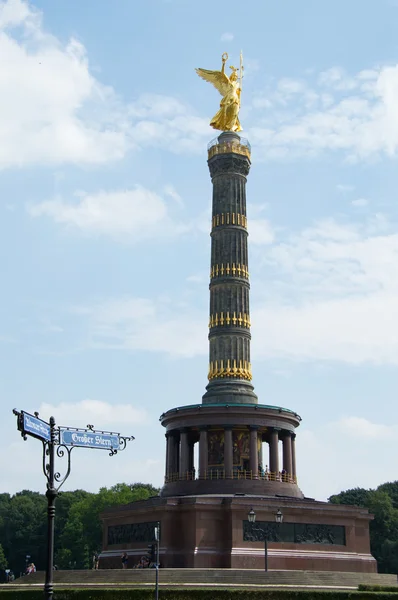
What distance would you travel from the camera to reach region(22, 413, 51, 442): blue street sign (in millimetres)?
16531

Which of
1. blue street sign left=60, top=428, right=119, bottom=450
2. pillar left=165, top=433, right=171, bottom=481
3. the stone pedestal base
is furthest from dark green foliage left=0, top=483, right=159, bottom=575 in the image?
blue street sign left=60, top=428, right=119, bottom=450

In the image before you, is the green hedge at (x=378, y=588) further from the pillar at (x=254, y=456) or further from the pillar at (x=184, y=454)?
the pillar at (x=184, y=454)

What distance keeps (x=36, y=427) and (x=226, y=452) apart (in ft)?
86.1

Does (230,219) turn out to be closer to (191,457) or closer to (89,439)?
(191,457)

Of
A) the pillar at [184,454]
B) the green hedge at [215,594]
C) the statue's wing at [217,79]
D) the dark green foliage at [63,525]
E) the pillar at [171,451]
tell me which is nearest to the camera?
the green hedge at [215,594]

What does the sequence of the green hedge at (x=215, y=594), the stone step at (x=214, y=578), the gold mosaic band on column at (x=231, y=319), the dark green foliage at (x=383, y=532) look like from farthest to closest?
1. the dark green foliage at (x=383, y=532)
2. the gold mosaic band on column at (x=231, y=319)
3. the stone step at (x=214, y=578)
4. the green hedge at (x=215, y=594)

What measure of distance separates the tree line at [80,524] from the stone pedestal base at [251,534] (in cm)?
2849

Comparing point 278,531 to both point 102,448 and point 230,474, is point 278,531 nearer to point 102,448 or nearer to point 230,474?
point 230,474

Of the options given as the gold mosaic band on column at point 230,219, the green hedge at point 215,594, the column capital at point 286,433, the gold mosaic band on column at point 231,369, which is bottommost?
the green hedge at point 215,594

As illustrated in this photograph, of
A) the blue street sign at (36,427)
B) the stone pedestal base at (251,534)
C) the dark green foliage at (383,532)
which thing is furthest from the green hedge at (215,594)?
the dark green foliage at (383,532)

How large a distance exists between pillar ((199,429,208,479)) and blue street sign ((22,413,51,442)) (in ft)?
84.9

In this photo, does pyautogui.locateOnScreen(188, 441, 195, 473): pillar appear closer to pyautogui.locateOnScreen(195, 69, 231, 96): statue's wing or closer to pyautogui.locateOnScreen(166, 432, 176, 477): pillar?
pyautogui.locateOnScreen(166, 432, 176, 477): pillar

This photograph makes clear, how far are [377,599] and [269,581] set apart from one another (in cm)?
472

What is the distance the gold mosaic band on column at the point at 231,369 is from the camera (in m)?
46.9
